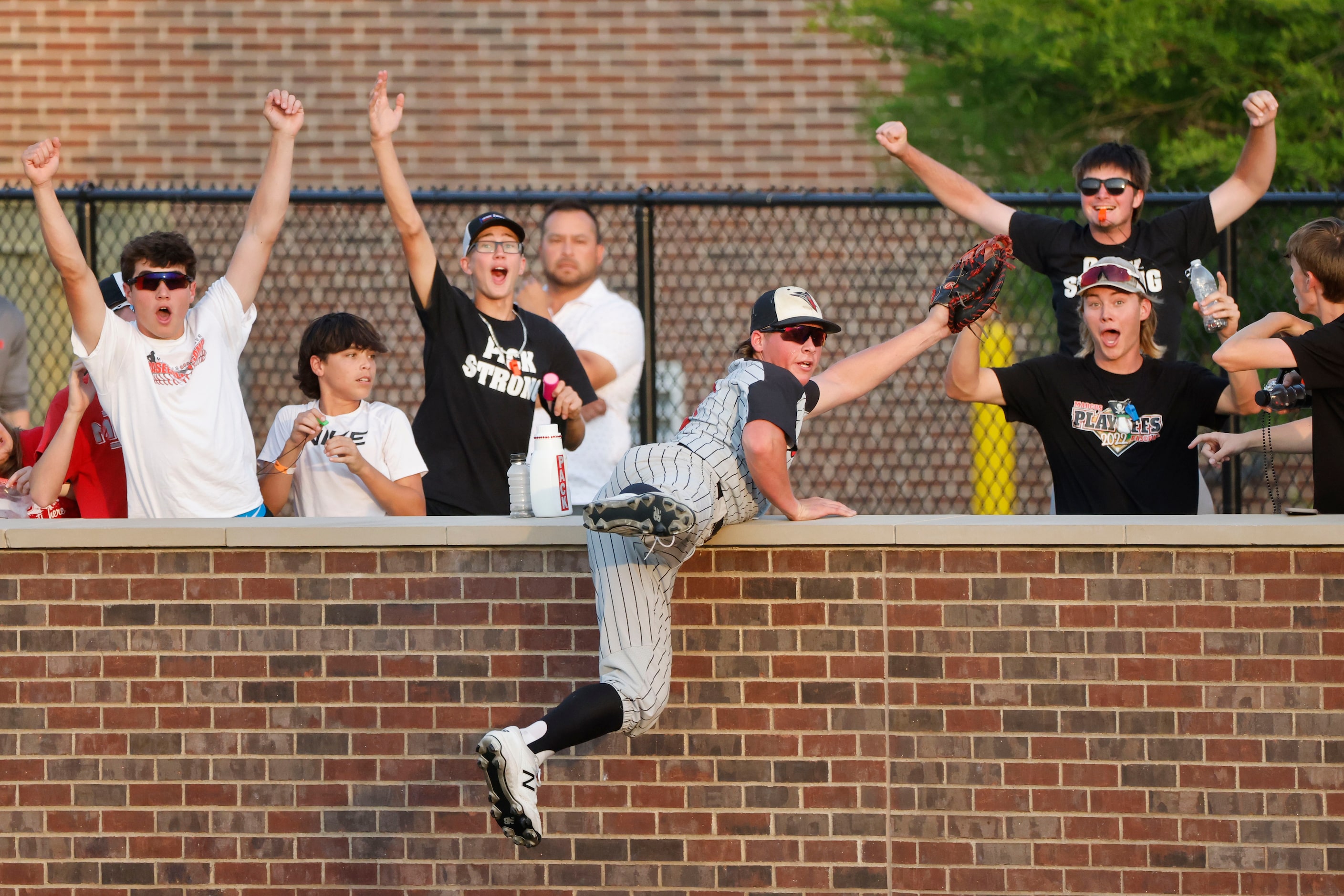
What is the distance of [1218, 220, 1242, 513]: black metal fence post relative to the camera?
673cm

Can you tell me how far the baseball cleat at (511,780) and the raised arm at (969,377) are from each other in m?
2.13

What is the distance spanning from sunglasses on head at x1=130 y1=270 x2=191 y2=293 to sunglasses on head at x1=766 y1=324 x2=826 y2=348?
7.19ft

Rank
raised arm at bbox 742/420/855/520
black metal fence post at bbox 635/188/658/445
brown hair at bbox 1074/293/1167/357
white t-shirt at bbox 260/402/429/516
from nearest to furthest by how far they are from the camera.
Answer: raised arm at bbox 742/420/855/520, brown hair at bbox 1074/293/1167/357, white t-shirt at bbox 260/402/429/516, black metal fence post at bbox 635/188/658/445

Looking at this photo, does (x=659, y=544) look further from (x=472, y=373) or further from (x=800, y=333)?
(x=472, y=373)

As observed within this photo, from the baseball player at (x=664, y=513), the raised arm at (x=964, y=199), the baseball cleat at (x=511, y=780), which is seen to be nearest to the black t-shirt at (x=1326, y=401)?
the baseball player at (x=664, y=513)

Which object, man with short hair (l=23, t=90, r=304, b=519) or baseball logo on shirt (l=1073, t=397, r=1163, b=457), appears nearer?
man with short hair (l=23, t=90, r=304, b=519)

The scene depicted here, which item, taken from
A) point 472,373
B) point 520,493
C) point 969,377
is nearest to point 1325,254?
point 969,377

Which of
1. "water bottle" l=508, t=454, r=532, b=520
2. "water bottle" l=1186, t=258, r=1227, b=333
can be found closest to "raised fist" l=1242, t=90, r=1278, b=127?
"water bottle" l=1186, t=258, r=1227, b=333

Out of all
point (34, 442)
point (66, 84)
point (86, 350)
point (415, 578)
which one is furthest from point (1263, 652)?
point (66, 84)

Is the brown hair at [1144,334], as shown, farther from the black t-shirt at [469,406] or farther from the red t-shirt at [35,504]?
the red t-shirt at [35,504]

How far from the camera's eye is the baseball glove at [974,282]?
4641mm

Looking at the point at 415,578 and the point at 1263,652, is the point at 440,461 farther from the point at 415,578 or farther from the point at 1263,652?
the point at 1263,652

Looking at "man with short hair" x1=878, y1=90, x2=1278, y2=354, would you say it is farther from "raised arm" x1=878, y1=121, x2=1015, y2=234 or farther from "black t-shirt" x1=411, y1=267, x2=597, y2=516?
"black t-shirt" x1=411, y1=267, x2=597, y2=516

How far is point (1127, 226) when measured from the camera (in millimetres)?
5516
